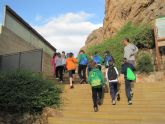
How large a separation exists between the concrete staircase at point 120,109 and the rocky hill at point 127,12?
13.8m

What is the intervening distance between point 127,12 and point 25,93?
21.4 m

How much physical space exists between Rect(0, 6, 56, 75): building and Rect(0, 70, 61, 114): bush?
212 inches

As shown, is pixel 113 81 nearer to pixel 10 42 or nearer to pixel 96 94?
pixel 96 94

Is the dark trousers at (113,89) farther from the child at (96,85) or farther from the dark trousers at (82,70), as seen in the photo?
the dark trousers at (82,70)

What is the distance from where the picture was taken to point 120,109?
45.2ft

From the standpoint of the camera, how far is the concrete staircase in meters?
12.7

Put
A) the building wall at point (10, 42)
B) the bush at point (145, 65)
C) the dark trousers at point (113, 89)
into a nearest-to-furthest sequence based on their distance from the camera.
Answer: the dark trousers at point (113, 89) < the bush at point (145, 65) < the building wall at point (10, 42)

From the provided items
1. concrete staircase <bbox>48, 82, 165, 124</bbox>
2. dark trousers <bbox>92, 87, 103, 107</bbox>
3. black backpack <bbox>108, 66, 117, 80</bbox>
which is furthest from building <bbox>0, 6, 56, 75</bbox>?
dark trousers <bbox>92, 87, 103, 107</bbox>

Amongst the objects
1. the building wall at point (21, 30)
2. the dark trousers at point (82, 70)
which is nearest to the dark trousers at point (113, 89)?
the dark trousers at point (82, 70)

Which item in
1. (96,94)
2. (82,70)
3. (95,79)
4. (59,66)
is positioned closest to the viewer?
(96,94)

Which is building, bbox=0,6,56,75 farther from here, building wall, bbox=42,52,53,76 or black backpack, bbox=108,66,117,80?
black backpack, bbox=108,66,117,80

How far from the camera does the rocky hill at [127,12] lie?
2982cm

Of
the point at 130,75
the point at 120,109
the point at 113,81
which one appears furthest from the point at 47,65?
the point at 120,109

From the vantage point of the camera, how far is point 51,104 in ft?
49.2
